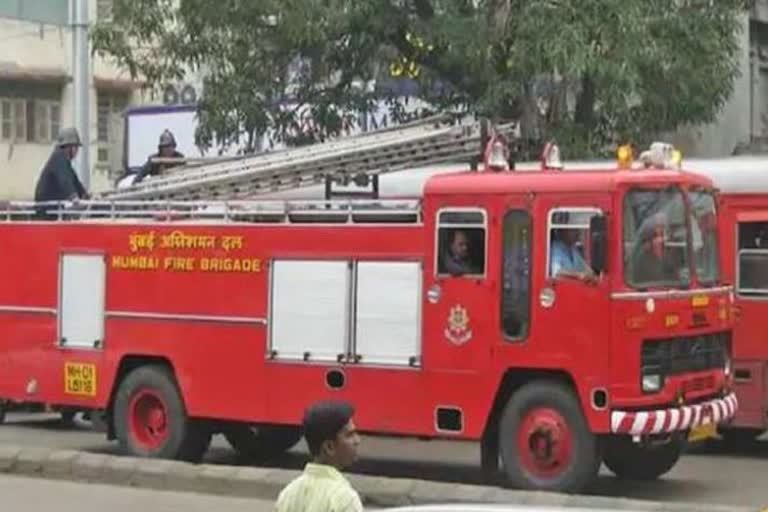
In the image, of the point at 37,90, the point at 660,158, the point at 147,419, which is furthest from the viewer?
the point at 37,90

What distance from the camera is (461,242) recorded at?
473 inches

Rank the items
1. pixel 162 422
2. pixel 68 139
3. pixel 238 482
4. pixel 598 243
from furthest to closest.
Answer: pixel 68 139, pixel 162 422, pixel 238 482, pixel 598 243

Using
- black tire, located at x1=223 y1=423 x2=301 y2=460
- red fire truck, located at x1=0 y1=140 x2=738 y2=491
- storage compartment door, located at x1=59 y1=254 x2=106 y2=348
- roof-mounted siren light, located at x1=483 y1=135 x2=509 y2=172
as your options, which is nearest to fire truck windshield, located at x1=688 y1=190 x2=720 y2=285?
red fire truck, located at x1=0 y1=140 x2=738 y2=491

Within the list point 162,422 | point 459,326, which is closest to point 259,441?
point 162,422

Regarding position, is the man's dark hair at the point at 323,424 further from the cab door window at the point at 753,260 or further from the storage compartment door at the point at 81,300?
the cab door window at the point at 753,260

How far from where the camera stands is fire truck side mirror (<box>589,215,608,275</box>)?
11305 mm

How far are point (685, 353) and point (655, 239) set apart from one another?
92 centimetres

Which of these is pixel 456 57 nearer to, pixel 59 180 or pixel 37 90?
pixel 59 180

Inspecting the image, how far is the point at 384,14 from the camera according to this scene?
16750 mm

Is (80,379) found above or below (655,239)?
below

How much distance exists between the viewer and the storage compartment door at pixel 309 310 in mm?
12609

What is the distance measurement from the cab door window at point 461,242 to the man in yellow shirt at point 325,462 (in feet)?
22.5

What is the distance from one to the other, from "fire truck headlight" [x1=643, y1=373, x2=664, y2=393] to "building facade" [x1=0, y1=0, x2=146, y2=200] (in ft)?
98.4

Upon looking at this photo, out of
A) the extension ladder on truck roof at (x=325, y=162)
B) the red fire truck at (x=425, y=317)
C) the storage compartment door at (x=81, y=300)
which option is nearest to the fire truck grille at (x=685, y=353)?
the red fire truck at (x=425, y=317)
